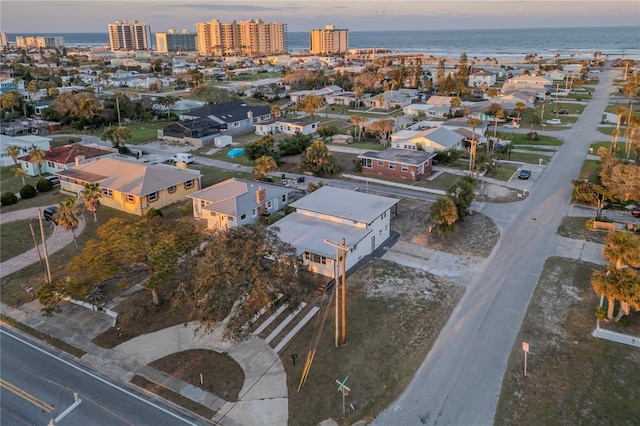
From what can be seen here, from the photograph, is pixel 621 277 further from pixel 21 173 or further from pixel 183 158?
pixel 21 173

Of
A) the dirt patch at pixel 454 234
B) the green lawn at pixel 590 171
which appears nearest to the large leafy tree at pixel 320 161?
the dirt patch at pixel 454 234

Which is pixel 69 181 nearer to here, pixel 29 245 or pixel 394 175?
pixel 29 245

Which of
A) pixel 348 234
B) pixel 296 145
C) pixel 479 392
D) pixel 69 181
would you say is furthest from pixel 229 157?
pixel 479 392

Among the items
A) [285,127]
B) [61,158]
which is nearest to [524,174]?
[285,127]

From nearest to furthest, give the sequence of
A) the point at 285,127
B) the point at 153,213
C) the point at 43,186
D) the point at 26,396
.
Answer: the point at 26,396
the point at 153,213
the point at 43,186
the point at 285,127

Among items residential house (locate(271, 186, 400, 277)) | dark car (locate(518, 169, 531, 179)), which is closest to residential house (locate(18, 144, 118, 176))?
residential house (locate(271, 186, 400, 277))

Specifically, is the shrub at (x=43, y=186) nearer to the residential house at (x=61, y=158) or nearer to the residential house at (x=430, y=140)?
the residential house at (x=61, y=158)
